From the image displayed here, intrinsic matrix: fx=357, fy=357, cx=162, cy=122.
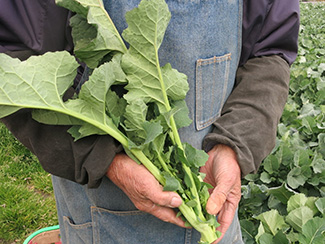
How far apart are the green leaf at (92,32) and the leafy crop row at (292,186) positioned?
1.12 m

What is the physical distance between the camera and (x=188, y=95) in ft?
4.15

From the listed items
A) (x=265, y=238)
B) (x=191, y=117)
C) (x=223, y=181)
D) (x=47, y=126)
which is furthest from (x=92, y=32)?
(x=265, y=238)

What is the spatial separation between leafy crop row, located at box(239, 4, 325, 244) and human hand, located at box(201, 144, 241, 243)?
415 mm

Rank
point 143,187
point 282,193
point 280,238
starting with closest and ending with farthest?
point 143,187 < point 280,238 < point 282,193

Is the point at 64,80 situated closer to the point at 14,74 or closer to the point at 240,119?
the point at 14,74

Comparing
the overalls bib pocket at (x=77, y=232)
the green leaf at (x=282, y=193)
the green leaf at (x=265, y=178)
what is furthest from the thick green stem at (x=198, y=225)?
the green leaf at (x=265, y=178)

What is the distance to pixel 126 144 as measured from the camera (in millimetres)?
1077

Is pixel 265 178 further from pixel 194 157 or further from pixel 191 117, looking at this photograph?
pixel 194 157

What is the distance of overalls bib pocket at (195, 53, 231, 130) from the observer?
124cm

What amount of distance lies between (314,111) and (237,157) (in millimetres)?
1833

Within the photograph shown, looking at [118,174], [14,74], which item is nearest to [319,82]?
[118,174]

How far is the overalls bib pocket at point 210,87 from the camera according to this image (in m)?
1.24

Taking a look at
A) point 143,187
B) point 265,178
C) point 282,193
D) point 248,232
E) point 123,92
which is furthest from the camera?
point 265,178

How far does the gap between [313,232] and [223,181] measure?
0.60m
